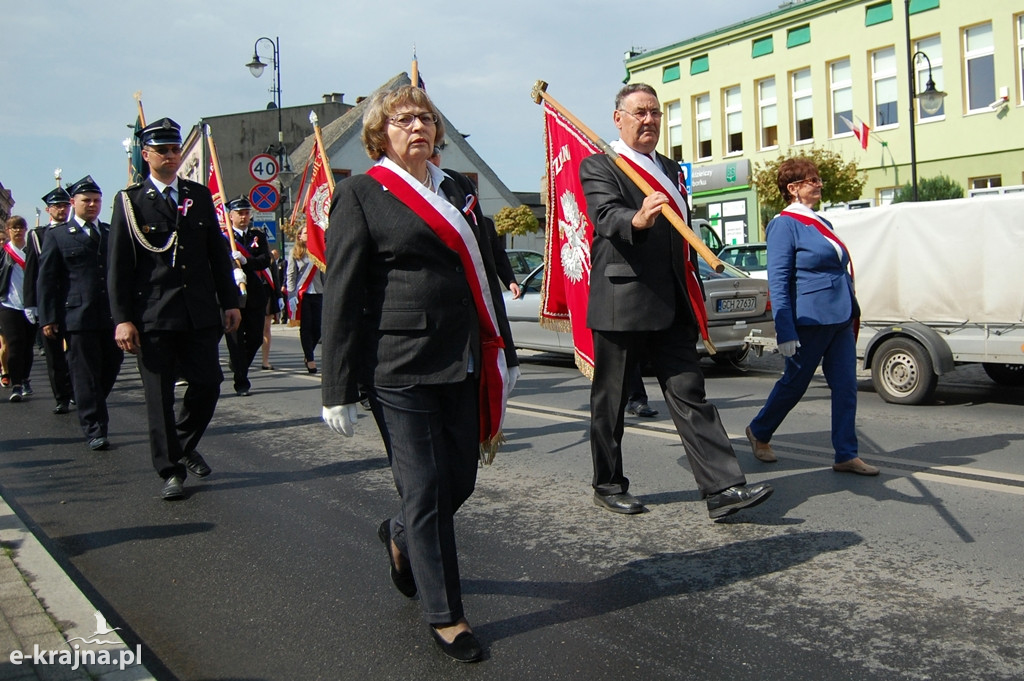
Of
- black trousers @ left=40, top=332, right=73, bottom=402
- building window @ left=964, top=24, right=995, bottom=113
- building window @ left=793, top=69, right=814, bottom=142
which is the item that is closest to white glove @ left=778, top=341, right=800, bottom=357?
black trousers @ left=40, top=332, right=73, bottom=402

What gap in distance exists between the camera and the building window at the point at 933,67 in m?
28.4

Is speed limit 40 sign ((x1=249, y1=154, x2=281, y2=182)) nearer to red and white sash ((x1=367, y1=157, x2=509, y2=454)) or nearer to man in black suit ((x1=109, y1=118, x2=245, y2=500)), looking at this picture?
man in black suit ((x1=109, y1=118, x2=245, y2=500))

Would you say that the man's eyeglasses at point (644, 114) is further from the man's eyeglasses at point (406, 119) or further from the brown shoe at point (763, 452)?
the brown shoe at point (763, 452)

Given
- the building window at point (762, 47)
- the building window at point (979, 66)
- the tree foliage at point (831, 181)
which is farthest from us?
the building window at point (762, 47)

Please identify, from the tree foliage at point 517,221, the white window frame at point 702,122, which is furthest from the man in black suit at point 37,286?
the tree foliage at point 517,221

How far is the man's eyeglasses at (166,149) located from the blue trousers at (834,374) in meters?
3.83

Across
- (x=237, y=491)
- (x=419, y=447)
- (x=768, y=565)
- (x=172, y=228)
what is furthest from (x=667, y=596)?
(x=172, y=228)

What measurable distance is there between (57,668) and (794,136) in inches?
1292

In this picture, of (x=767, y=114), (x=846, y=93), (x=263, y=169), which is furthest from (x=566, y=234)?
(x=767, y=114)

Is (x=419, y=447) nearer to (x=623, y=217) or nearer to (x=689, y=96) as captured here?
(x=623, y=217)

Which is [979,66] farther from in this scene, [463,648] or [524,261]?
[463,648]

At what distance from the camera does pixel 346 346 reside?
11.3 feet

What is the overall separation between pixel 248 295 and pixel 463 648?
8568 millimetres

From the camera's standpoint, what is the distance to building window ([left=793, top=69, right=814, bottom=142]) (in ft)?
107
